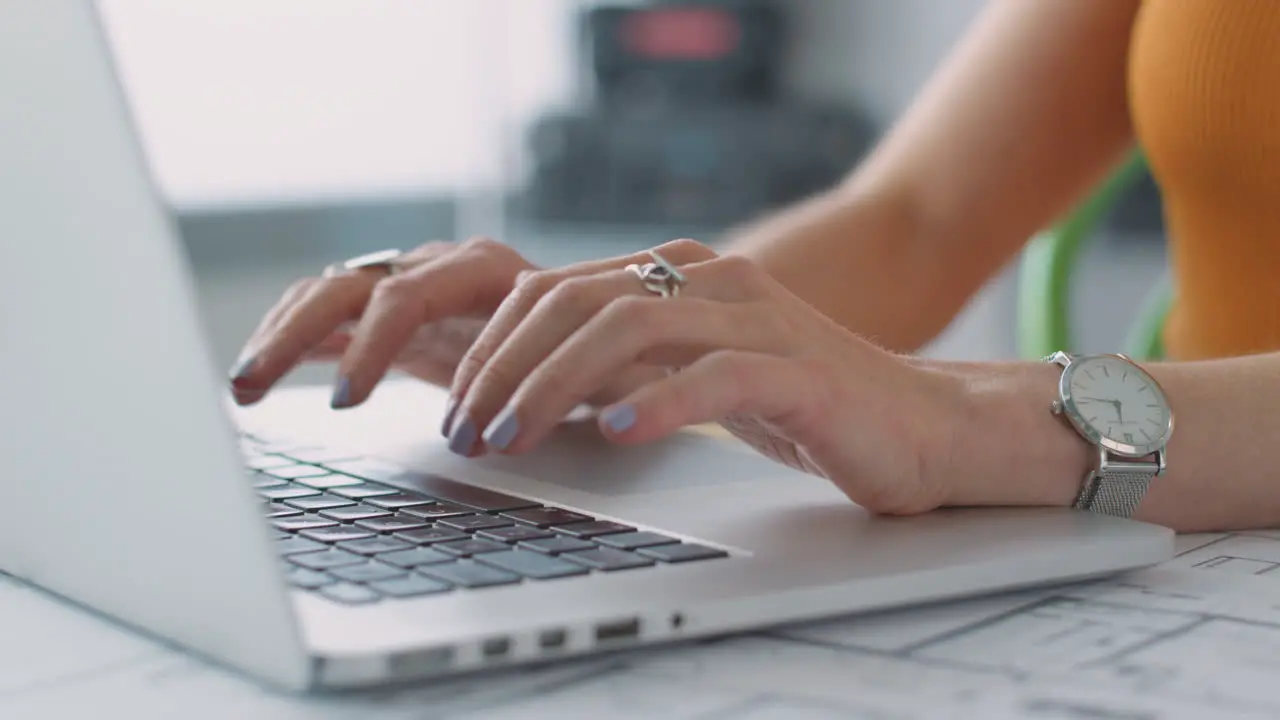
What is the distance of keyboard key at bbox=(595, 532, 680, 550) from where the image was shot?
0.51 meters

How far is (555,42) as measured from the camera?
2.90 metres

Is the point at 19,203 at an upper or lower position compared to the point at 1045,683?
upper

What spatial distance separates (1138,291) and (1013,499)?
2001mm

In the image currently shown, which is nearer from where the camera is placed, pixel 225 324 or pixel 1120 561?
pixel 1120 561

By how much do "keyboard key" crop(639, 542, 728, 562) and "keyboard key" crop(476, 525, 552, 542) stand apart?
43mm

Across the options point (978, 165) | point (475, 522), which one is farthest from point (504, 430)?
point (978, 165)

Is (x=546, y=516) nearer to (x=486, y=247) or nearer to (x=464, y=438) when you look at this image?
(x=464, y=438)

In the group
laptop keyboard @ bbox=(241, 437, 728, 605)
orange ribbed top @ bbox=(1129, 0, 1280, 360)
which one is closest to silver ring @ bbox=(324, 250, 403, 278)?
laptop keyboard @ bbox=(241, 437, 728, 605)

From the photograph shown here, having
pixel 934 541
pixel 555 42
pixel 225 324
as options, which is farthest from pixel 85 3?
pixel 555 42

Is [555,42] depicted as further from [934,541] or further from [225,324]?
[934,541]

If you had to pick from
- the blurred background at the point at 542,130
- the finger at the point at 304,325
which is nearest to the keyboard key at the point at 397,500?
the finger at the point at 304,325

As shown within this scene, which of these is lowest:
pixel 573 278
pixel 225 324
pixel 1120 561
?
pixel 225 324

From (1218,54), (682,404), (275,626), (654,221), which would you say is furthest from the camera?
(654,221)

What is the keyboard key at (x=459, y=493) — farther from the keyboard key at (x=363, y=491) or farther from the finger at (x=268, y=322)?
the finger at (x=268, y=322)
